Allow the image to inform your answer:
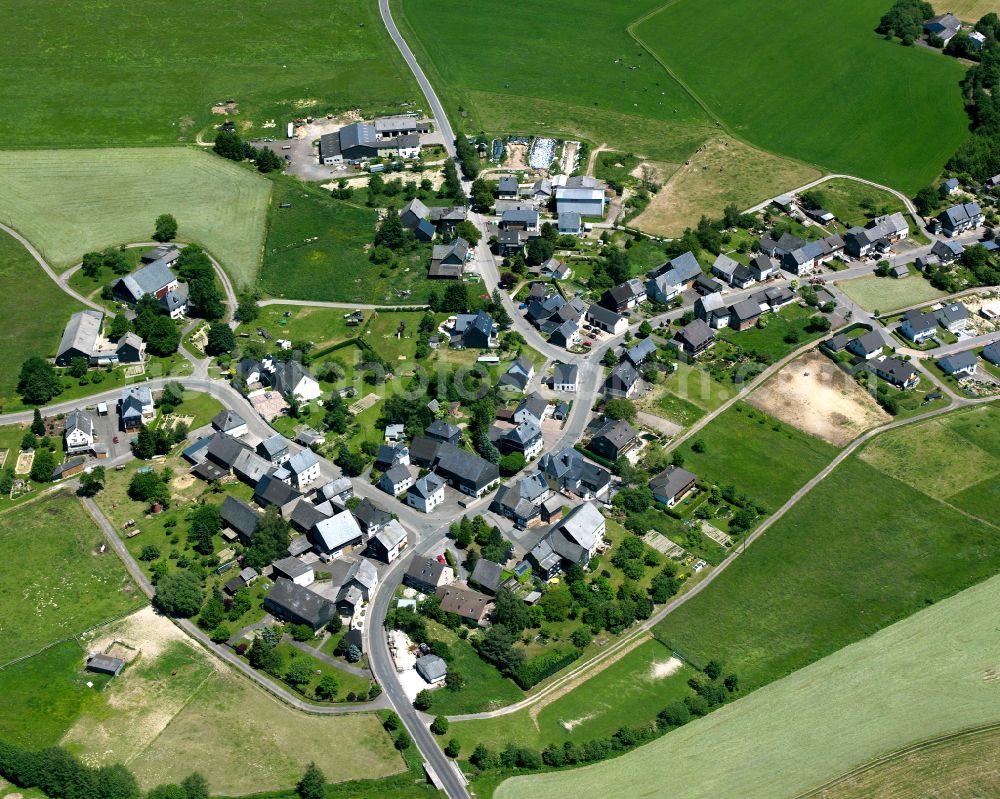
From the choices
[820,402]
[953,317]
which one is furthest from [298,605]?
[953,317]

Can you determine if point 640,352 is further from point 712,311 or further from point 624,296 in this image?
point 712,311

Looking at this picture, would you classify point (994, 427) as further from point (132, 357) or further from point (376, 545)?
point (132, 357)

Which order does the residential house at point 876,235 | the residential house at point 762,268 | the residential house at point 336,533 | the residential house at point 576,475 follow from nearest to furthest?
the residential house at point 336,533 < the residential house at point 576,475 < the residential house at point 762,268 < the residential house at point 876,235

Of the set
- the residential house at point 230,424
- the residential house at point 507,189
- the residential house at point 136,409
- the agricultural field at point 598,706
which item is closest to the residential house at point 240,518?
the residential house at point 230,424

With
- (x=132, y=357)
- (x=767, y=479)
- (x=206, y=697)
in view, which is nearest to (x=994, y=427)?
(x=767, y=479)

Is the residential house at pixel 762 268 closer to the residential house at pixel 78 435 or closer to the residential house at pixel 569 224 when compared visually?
the residential house at pixel 569 224

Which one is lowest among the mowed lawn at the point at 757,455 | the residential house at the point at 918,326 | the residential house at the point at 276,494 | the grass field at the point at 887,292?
the residential house at the point at 276,494
